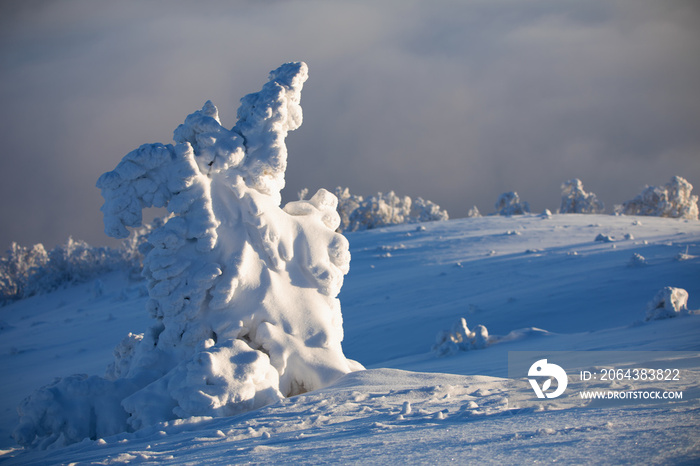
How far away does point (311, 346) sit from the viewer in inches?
207

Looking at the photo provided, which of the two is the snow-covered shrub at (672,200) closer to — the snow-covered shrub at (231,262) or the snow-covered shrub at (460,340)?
the snow-covered shrub at (460,340)

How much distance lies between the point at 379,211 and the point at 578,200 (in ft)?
32.1

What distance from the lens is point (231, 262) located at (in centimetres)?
519

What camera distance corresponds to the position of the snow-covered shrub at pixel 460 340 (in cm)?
835

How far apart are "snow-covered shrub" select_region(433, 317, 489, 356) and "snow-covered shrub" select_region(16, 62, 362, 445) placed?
314 centimetres

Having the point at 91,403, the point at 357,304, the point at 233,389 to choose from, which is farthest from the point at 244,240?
the point at 357,304

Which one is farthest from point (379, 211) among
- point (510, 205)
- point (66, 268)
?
point (66, 268)

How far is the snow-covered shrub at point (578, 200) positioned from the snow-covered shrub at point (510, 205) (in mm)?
2507

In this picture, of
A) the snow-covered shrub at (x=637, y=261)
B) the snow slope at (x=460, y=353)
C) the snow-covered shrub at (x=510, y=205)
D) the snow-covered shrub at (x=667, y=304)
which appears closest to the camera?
the snow slope at (x=460, y=353)

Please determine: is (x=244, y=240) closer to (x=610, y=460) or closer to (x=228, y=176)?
(x=228, y=176)

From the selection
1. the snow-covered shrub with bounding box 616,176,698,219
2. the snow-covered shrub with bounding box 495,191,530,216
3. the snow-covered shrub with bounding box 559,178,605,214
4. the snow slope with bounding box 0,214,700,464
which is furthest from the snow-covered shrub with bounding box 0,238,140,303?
the snow-covered shrub with bounding box 616,176,698,219

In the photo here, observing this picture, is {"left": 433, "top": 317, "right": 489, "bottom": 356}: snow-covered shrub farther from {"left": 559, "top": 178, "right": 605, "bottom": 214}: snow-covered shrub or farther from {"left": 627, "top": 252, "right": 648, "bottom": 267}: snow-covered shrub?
{"left": 559, "top": 178, "right": 605, "bottom": 214}: snow-covered shrub

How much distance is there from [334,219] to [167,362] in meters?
2.13

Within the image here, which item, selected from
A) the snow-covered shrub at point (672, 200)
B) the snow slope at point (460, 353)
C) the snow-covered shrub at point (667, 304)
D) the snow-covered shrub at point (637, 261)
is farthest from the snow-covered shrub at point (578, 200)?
the snow-covered shrub at point (667, 304)
